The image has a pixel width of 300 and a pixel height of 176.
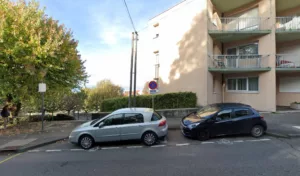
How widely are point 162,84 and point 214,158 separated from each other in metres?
11.2

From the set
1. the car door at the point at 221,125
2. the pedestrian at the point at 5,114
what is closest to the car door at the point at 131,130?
the car door at the point at 221,125

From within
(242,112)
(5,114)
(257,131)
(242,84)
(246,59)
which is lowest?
(257,131)

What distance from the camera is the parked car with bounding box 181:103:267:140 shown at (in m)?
6.76

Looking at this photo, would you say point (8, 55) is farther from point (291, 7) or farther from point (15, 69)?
point (291, 7)

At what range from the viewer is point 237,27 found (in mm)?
13469

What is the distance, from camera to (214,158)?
4996mm

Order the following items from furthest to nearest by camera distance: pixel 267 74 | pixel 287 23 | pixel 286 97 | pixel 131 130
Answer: pixel 286 97 < pixel 287 23 < pixel 267 74 < pixel 131 130

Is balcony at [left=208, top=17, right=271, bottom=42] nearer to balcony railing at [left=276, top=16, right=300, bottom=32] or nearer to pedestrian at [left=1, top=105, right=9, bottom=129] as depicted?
balcony railing at [left=276, top=16, right=300, bottom=32]

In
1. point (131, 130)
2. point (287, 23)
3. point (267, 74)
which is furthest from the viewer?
point (287, 23)

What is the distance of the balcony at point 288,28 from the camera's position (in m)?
11.9

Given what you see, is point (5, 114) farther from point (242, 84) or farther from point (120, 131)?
point (242, 84)

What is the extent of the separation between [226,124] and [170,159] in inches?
127

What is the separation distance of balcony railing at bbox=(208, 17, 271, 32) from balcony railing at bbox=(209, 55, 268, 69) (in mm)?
Result: 2075

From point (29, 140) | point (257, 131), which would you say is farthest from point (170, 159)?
point (29, 140)
